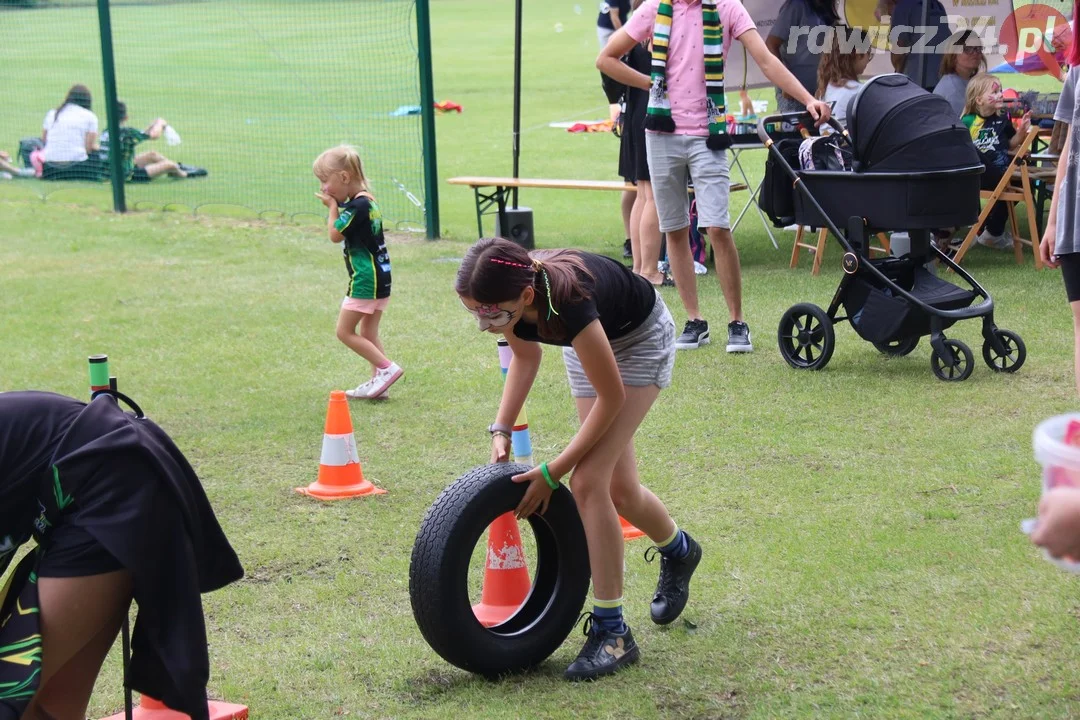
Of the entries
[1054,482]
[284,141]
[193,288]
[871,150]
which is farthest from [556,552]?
[284,141]

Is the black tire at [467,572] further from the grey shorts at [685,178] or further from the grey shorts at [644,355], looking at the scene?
the grey shorts at [685,178]

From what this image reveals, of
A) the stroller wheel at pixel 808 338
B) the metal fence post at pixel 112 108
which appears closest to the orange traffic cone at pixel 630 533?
the stroller wheel at pixel 808 338

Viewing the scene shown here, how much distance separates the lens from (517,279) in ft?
11.1

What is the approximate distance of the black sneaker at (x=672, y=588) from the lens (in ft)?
13.1

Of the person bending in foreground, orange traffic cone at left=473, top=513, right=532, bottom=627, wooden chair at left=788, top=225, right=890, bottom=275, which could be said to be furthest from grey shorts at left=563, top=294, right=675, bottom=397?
wooden chair at left=788, top=225, right=890, bottom=275

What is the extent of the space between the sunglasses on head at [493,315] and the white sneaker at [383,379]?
10.8 ft

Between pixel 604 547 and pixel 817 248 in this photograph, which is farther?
pixel 817 248

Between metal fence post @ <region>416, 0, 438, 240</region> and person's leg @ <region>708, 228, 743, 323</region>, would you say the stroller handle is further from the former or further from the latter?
metal fence post @ <region>416, 0, 438, 240</region>

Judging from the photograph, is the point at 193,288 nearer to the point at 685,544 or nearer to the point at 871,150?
the point at 871,150

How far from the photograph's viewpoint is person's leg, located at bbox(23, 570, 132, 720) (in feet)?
9.36

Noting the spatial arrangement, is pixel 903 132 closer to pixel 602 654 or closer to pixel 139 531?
pixel 602 654

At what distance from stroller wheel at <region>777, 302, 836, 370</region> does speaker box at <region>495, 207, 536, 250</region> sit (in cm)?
436

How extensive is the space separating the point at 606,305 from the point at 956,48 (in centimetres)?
756

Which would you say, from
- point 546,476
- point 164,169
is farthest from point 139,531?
point 164,169
